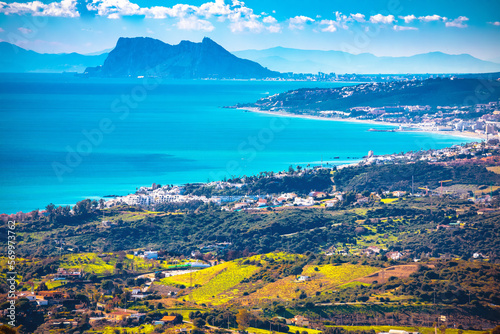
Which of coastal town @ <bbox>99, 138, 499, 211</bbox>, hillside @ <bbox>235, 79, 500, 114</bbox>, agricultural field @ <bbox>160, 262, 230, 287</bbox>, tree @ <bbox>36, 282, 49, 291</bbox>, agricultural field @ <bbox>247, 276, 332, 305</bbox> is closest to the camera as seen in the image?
tree @ <bbox>36, 282, 49, 291</bbox>

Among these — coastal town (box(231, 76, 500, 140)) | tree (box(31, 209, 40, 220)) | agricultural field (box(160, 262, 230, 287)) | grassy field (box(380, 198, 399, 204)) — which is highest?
coastal town (box(231, 76, 500, 140))

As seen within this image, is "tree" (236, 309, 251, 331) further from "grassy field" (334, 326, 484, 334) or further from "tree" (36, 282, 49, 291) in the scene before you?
"tree" (36, 282, 49, 291)

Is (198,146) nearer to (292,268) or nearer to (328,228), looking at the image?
(328,228)

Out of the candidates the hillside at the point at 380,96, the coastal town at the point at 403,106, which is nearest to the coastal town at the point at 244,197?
the coastal town at the point at 403,106

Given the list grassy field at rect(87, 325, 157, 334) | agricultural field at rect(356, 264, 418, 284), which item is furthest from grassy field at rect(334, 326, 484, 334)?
grassy field at rect(87, 325, 157, 334)

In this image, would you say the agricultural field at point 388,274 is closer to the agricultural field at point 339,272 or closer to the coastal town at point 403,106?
the agricultural field at point 339,272

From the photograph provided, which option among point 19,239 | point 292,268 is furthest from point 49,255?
point 292,268
